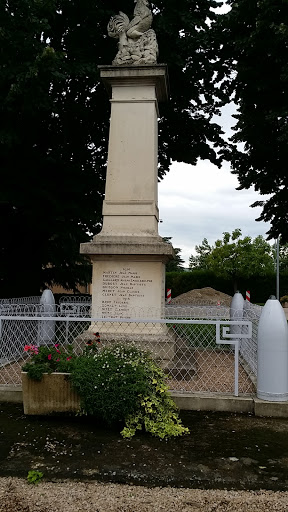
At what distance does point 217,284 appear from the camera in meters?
37.1

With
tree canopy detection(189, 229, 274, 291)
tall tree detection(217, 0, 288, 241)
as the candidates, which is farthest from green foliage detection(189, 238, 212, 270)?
tall tree detection(217, 0, 288, 241)

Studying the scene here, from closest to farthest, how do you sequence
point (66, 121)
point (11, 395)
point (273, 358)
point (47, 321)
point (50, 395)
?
point (50, 395)
point (273, 358)
point (11, 395)
point (47, 321)
point (66, 121)

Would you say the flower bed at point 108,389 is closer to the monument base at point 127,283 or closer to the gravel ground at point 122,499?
the gravel ground at point 122,499

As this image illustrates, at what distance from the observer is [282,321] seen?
5.21 meters

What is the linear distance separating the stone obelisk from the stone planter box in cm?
266

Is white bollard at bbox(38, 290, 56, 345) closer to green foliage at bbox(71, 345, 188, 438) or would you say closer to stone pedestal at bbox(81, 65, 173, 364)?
stone pedestal at bbox(81, 65, 173, 364)

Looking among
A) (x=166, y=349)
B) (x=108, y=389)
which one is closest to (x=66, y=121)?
(x=166, y=349)

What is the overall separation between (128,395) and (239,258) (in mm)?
39330

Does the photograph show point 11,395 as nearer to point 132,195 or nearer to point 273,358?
point 273,358

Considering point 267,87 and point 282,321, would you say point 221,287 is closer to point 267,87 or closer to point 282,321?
point 267,87

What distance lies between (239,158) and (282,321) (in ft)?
34.8

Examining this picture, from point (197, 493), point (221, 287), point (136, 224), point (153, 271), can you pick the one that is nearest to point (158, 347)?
point (153, 271)

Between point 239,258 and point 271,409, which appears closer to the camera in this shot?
point 271,409

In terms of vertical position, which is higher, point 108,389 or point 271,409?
point 108,389
